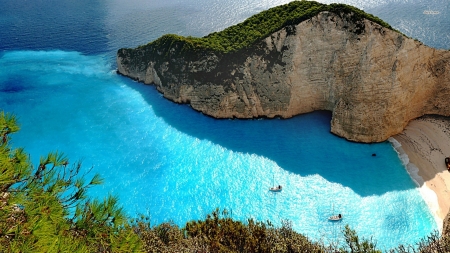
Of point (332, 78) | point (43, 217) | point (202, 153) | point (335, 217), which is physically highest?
point (43, 217)

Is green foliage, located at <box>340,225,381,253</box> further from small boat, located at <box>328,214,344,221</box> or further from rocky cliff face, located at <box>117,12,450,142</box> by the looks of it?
rocky cliff face, located at <box>117,12,450,142</box>

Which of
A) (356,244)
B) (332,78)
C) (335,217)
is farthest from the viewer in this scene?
(332,78)

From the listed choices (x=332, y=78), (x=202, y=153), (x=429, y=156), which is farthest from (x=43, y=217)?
(x=429, y=156)

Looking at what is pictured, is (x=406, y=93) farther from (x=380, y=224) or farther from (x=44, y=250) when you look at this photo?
(x=44, y=250)

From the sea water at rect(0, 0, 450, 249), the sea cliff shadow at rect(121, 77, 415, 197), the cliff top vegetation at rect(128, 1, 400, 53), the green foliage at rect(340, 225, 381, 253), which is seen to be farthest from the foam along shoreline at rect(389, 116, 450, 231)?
the cliff top vegetation at rect(128, 1, 400, 53)

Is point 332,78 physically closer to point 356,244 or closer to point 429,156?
point 429,156

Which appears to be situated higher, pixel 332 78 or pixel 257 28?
pixel 257 28

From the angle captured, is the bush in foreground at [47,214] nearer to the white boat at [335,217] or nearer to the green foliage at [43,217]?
the green foliage at [43,217]

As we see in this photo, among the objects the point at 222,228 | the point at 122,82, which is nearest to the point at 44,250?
the point at 222,228
